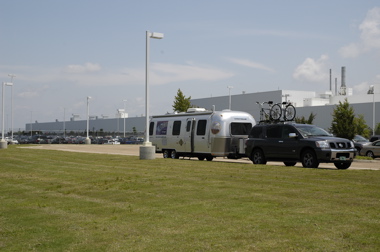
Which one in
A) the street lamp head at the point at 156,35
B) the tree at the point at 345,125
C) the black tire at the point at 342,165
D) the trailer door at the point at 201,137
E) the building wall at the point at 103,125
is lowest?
the black tire at the point at 342,165

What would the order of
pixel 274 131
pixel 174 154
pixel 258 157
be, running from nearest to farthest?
pixel 274 131, pixel 258 157, pixel 174 154

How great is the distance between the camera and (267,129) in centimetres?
2294

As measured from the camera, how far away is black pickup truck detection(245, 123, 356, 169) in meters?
20.1

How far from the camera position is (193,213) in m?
9.51

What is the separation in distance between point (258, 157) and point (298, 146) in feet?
8.48

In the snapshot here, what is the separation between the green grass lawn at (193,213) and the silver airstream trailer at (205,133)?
10308 millimetres

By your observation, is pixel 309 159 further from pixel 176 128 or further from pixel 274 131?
pixel 176 128

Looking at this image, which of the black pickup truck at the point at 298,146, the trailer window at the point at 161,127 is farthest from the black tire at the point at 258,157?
the trailer window at the point at 161,127

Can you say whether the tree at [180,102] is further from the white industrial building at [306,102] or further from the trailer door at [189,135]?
the trailer door at [189,135]

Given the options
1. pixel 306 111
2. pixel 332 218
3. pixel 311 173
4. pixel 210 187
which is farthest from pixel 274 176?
pixel 306 111

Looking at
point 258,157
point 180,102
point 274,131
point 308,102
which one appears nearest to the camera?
point 274,131

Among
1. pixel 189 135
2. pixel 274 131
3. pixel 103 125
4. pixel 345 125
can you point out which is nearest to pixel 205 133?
pixel 189 135

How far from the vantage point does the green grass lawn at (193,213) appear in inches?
288

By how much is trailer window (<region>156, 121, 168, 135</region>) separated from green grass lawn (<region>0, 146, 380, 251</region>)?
14730mm
